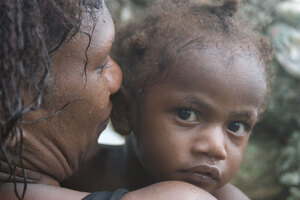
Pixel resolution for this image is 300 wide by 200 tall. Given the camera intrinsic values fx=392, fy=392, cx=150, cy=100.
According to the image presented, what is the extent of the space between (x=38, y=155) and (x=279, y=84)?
409 cm

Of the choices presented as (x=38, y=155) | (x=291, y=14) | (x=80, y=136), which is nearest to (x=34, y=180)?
(x=38, y=155)

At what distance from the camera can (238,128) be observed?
205 centimetres

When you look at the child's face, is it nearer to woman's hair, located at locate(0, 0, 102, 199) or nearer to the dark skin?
the dark skin

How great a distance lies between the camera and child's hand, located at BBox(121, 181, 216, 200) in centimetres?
137

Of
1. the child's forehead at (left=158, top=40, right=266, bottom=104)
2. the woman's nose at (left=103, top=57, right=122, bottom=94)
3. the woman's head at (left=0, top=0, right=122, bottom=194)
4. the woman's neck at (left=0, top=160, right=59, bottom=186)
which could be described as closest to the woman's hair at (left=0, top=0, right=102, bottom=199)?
Answer: the woman's head at (left=0, top=0, right=122, bottom=194)

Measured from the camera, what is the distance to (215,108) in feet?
6.22

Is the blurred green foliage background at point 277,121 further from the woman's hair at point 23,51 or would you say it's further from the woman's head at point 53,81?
the woman's hair at point 23,51

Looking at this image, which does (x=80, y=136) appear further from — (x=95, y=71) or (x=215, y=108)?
(x=215, y=108)

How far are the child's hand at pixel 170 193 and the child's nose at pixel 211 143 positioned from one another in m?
0.44

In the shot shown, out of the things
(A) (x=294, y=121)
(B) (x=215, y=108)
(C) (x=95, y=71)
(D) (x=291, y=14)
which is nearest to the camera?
(C) (x=95, y=71)

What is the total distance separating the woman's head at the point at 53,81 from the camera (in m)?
1.18

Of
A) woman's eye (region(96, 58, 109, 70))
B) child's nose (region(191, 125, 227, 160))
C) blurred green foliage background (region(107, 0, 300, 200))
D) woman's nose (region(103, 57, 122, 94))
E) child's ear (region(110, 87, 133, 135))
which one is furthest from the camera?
blurred green foliage background (region(107, 0, 300, 200))

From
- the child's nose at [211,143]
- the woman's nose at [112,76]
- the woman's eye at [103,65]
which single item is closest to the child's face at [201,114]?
the child's nose at [211,143]

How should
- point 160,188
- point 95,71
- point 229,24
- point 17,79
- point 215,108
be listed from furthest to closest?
point 229,24 < point 215,108 < point 95,71 < point 160,188 < point 17,79
